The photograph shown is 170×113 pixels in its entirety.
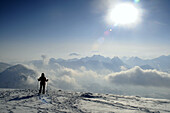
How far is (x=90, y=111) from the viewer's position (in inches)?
383

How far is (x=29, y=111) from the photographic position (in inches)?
353

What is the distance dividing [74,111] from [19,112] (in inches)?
157

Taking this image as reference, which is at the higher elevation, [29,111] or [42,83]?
[42,83]

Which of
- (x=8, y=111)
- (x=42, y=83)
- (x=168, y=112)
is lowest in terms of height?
(x=168, y=112)

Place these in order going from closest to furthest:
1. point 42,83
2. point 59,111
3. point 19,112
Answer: point 19,112, point 59,111, point 42,83

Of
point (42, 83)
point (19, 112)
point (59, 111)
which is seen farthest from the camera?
point (42, 83)

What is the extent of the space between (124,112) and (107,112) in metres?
1.49

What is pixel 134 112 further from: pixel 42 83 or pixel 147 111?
pixel 42 83

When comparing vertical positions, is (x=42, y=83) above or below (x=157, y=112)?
above

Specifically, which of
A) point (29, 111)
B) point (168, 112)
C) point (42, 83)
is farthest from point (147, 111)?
point (42, 83)

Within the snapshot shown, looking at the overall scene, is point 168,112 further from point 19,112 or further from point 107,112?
point 19,112

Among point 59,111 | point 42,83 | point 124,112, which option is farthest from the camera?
point 42,83

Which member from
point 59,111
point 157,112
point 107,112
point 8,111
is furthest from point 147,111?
point 8,111

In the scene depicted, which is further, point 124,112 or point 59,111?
point 124,112
